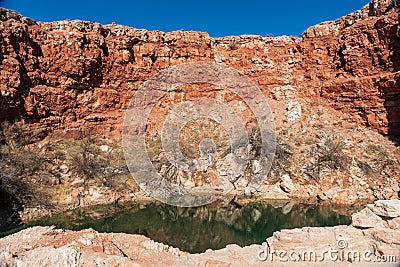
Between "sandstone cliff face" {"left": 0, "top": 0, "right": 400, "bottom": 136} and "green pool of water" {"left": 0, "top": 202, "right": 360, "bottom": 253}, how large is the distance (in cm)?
823

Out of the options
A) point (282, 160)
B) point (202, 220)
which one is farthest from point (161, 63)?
point (202, 220)

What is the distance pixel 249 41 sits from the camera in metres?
26.4

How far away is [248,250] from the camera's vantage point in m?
9.12

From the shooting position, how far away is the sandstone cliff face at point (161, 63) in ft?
63.2

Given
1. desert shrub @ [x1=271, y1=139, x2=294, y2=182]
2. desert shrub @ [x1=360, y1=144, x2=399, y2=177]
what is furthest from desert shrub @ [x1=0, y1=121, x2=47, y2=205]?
desert shrub @ [x1=360, y1=144, x2=399, y2=177]

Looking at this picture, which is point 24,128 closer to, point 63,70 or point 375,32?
point 63,70

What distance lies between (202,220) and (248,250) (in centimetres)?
567

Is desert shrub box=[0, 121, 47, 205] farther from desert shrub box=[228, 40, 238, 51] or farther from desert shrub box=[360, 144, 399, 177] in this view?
desert shrub box=[360, 144, 399, 177]

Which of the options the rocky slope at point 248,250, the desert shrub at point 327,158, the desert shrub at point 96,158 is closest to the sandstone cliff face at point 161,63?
the desert shrub at point 96,158

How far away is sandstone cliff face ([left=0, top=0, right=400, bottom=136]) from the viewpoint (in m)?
19.2

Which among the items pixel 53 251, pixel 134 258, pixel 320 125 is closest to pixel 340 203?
pixel 320 125

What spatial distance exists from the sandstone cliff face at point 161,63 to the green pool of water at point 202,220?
8234 mm

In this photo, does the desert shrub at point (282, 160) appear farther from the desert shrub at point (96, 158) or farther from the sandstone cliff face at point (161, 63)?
the desert shrub at point (96, 158)

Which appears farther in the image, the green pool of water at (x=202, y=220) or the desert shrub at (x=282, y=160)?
the desert shrub at (x=282, y=160)
